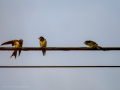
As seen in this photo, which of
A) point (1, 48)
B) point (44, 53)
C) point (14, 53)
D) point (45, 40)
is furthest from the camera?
point (45, 40)

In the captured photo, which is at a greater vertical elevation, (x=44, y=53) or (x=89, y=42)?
(x=89, y=42)

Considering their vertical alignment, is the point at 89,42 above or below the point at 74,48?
above

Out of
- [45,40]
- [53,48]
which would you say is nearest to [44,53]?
[45,40]

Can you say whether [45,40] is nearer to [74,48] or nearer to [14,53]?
[14,53]

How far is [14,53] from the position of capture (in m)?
4.25

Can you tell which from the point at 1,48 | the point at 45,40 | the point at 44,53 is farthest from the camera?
the point at 45,40

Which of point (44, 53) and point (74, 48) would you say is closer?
point (74, 48)

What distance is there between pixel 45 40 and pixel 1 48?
339cm

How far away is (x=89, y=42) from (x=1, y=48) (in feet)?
11.4

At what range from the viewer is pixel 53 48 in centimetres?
258

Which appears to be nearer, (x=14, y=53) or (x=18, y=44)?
(x=14, y=53)

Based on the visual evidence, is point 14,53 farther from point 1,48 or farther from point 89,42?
point 89,42

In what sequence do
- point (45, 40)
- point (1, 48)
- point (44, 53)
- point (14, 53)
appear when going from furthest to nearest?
point (45, 40)
point (44, 53)
point (14, 53)
point (1, 48)

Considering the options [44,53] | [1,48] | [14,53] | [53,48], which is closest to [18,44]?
[14,53]
